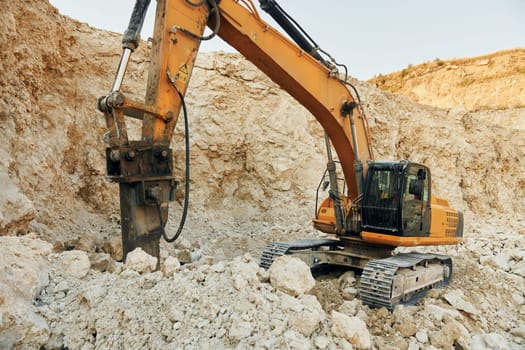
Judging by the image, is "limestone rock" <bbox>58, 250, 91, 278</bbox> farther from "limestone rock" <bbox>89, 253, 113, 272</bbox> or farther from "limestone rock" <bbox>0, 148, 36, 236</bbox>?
"limestone rock" <bbox>0, 148, 36, 236</bbox>

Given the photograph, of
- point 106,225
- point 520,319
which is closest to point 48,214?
point 106,225

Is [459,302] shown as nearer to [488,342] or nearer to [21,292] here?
[488,342]

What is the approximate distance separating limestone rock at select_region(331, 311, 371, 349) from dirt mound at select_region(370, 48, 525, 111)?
21227 millimetres

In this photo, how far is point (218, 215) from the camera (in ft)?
30.8

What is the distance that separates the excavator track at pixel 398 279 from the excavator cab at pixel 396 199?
419 millimetres

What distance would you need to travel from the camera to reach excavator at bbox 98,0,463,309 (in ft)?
11.8

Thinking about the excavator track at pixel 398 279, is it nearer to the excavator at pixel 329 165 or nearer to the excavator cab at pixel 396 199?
the excavator at pixel 329 165

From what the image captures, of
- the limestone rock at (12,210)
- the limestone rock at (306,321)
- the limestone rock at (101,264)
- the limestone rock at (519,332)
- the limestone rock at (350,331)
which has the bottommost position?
the limestone rock at (519,332)

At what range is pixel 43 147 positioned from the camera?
6789 millimetres

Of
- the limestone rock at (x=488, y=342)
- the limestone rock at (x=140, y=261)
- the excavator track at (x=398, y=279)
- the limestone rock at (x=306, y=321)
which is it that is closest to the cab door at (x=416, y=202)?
the excavator track at (x=398, y=279)

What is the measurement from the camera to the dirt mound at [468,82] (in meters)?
20.6

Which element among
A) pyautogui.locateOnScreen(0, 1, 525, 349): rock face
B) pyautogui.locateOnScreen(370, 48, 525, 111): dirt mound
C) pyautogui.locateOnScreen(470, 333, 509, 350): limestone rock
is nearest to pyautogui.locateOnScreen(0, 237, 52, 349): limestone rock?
pyautogui.locateOnScreen(0, 1, 525, 349): rock face

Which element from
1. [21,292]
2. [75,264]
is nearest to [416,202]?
[75,264]

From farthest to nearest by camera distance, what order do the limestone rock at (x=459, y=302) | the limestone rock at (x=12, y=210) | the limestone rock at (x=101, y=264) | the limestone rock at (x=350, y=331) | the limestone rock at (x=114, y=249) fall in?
the limestone rock at (x=114, y=249), the limestone rock at (x=459, y=302), the limestone rock at (x=12, y=210), the limestone rock at (x=101, y=264), the limestone rock at (x=350, y=331)
